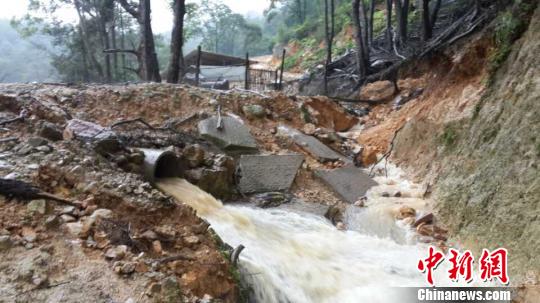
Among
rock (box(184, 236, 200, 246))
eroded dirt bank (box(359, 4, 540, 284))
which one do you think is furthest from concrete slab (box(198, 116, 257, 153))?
rock (box(184, 236, 200, 246))

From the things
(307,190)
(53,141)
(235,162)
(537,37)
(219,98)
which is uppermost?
(537,37)

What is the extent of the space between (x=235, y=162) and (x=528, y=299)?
3.57m

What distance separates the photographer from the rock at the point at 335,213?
4770 mm

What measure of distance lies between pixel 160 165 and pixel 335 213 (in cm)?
211

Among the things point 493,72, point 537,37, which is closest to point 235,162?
point 493,72

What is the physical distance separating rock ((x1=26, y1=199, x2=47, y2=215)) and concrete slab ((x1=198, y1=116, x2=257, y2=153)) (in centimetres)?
317

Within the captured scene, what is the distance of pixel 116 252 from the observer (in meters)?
2.45

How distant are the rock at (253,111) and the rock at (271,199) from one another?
2.18 metres

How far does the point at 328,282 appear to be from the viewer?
3355mm

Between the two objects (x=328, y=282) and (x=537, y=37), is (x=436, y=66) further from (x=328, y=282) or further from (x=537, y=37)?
(x=328, y=282)

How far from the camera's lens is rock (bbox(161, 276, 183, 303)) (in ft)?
7.40

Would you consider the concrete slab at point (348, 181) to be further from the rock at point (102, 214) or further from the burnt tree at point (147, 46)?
the burnt tree at point (147, 46)

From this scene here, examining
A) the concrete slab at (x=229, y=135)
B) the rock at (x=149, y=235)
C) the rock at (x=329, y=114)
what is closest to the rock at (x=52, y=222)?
the rock at (x=149, y=235)

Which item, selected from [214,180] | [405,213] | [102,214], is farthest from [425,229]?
[102,214]
